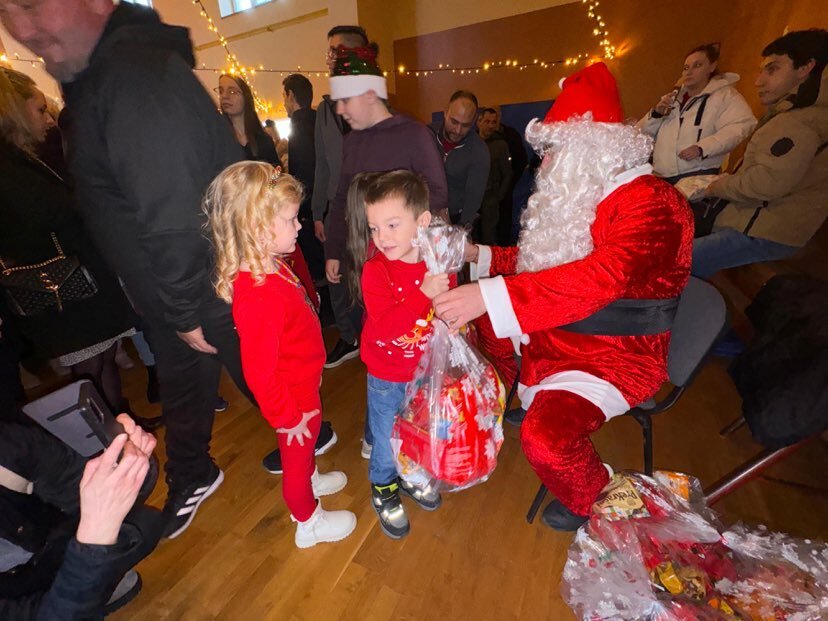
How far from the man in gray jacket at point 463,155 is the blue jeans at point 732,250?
1.62m

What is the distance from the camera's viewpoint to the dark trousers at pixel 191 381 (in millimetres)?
1458

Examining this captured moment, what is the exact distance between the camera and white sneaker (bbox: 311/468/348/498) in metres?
1.92

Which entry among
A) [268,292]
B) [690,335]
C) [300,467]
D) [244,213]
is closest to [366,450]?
[300,467]

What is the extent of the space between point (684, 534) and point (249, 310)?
5.15 ft

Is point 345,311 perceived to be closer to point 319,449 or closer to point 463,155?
point 319,449

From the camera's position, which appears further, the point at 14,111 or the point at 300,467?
the point at 14,111

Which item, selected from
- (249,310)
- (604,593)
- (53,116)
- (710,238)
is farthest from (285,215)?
(710,238)

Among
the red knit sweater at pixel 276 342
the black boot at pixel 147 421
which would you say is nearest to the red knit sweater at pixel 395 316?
the red knit sweater at pixel 276 342

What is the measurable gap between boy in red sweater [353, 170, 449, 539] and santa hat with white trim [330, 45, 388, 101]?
0.85m

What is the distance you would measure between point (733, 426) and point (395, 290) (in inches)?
81.2

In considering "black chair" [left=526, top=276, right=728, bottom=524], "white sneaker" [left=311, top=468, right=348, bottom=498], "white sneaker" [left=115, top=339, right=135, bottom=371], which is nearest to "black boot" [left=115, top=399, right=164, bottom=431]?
"white sneaker" [left=115, top=339, right=135, bottom=371]

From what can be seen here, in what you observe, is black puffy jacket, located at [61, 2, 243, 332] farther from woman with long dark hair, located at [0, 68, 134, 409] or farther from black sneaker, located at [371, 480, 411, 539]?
black sneaker, located at [371, 480, 411, 539]

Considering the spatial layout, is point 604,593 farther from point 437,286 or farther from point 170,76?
point 170,76

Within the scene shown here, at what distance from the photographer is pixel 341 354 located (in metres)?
3.02
